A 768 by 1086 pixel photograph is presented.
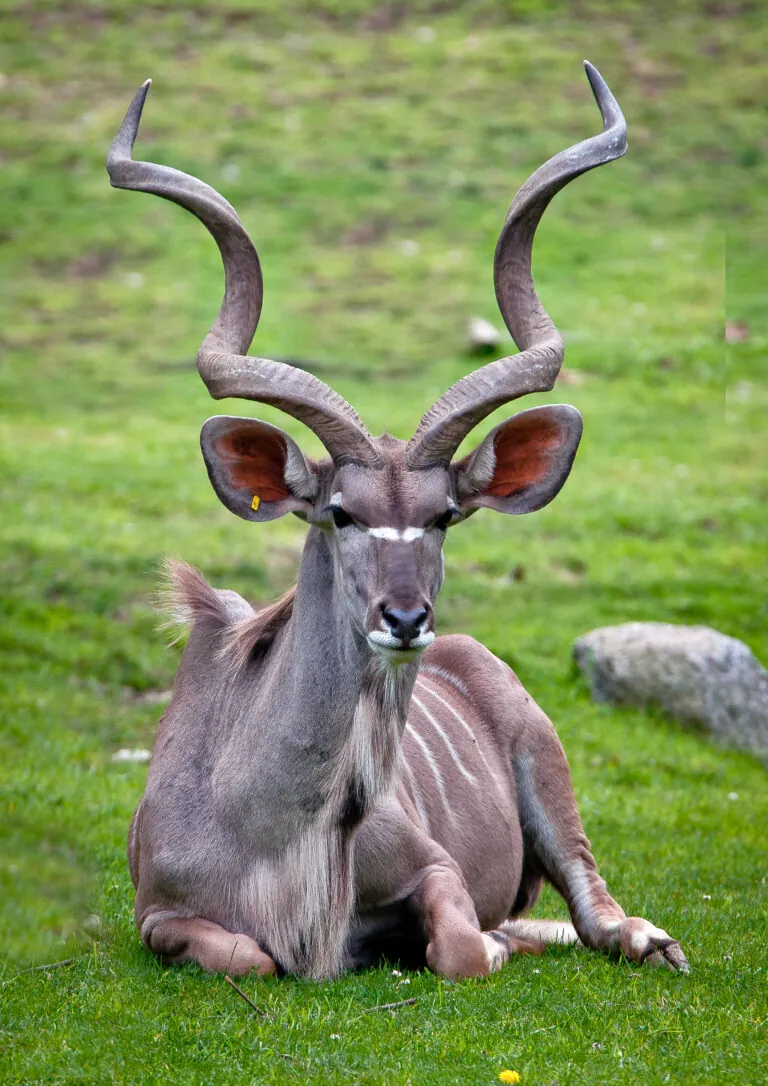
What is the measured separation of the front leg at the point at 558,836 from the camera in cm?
593

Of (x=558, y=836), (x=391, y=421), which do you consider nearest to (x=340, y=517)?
(x=558, y=836)

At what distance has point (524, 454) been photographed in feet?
17.5

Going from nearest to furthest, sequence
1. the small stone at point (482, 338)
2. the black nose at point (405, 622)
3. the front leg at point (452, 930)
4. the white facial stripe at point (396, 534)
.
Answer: the black nose at point (405, 622) < the white facial stripe at point (396, 534) < the front leg at point (452, 930) < the small stone at point (482, 338)

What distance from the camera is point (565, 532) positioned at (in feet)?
43.7

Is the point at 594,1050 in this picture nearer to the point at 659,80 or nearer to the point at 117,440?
the point at 117,440

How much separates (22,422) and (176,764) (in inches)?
424

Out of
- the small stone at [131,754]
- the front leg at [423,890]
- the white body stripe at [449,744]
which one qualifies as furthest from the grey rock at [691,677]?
the front leg at [423,890]

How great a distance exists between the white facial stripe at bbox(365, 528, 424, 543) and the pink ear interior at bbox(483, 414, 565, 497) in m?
0.48

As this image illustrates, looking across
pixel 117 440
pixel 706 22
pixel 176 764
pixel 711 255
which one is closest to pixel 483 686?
pixel 176 764

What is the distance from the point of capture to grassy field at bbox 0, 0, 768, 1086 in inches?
188

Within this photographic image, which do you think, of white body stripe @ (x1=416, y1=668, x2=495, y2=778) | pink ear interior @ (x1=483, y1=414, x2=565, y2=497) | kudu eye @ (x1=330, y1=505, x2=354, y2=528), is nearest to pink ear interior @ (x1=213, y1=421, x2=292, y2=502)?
kudu eye @ (x1=330, y1=505, x2=354, y2=528)

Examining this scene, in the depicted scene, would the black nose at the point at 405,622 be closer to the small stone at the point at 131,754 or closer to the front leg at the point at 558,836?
the front leg at the point at 558,836

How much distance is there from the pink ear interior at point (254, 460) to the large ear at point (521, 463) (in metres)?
0.56

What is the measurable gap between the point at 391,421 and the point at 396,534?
10.1 metres
